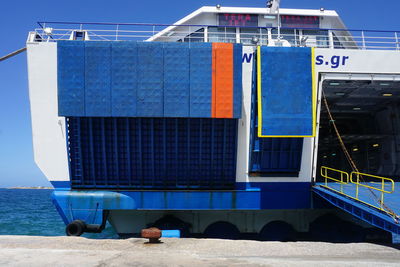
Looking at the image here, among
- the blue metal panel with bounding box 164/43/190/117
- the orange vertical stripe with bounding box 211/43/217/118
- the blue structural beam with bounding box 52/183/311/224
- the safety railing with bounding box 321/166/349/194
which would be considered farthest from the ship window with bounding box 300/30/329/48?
the blue structural beam with bounding box 52/183/311/224

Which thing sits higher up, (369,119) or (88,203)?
(369,119)

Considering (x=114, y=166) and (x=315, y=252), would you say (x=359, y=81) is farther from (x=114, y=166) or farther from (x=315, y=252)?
(x=114, y=166)

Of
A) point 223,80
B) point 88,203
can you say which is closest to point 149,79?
point 223,80

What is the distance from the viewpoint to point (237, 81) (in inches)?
515

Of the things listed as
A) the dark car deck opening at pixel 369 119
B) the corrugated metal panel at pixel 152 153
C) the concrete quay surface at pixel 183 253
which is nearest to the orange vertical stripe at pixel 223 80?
the corrugated metal panel at pixel 152 153

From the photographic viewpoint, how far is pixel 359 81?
47.9 feet

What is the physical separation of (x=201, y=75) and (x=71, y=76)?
5.41m

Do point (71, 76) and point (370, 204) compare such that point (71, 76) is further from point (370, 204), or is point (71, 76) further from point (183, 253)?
point (370, 204)

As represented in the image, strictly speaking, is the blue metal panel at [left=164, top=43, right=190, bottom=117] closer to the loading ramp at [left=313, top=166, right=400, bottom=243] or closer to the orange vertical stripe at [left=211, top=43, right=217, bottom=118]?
the orange vertical stripe at [left=211, top=43, right=217, bottom=118]

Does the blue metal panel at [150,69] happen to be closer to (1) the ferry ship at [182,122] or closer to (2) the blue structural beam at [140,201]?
(1) the ferry ship at [182,122]

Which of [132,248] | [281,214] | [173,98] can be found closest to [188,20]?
[173,98]

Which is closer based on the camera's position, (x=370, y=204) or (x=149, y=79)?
(x=370, y=204)

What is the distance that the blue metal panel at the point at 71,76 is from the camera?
42.1ft

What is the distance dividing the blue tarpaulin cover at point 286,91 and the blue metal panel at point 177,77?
3.11 metres
